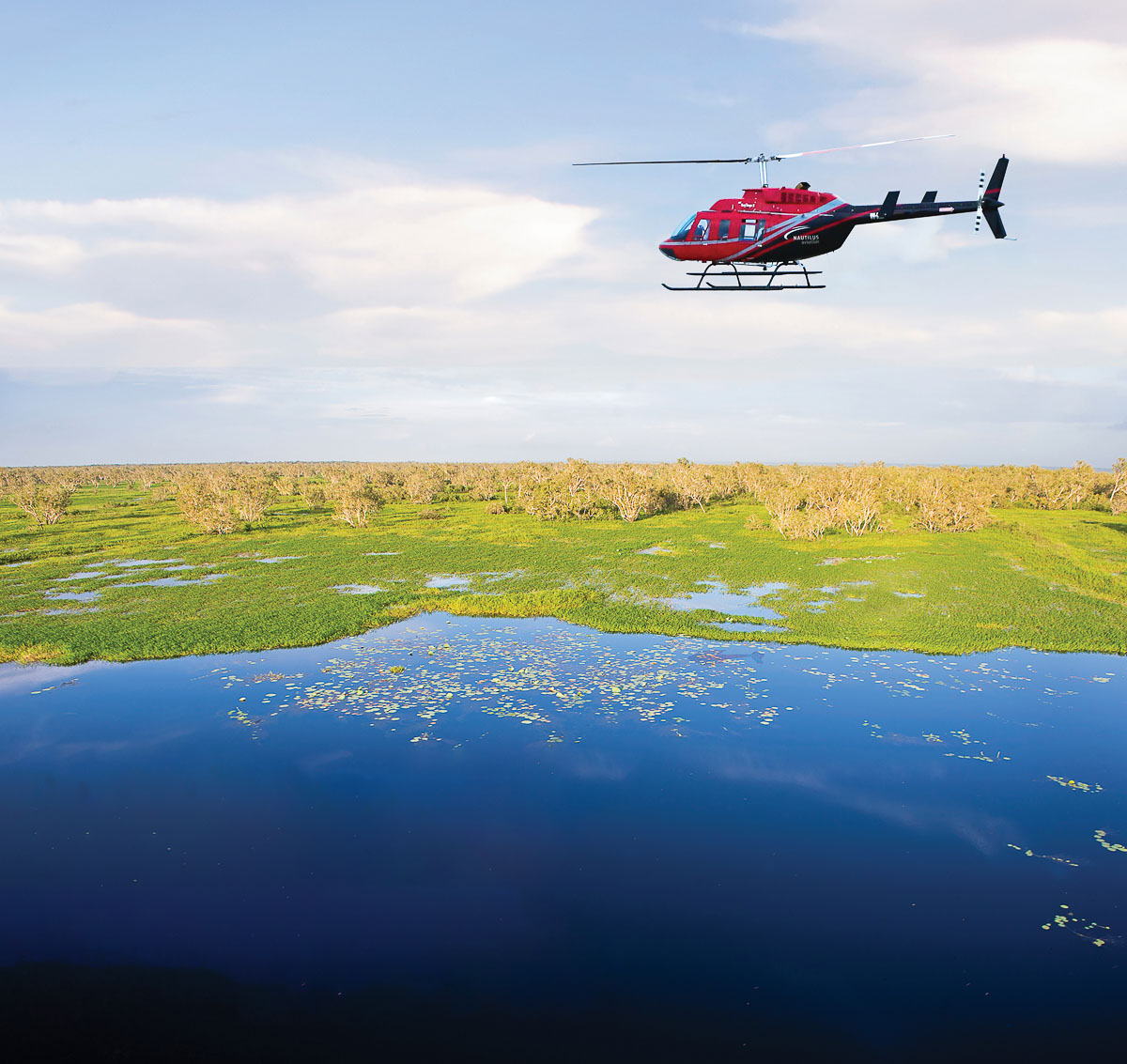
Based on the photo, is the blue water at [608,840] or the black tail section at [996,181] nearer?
the blue water at [608,840]

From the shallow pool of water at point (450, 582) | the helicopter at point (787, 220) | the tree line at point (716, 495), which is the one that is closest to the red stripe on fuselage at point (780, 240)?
the helicopter at point (787, 220)

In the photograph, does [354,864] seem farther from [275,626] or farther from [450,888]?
[275,626]

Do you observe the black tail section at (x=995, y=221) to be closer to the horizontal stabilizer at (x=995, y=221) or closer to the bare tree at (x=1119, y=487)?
the horizontal stabilizer at (x=995, y=221)

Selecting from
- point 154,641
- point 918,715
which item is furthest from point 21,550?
point 918,715

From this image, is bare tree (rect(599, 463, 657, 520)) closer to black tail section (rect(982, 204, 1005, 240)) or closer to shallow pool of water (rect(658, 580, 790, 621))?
shallow pool of water (rect(658, 580, 790, 621))

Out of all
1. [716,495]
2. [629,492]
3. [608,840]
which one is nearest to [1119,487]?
[716,495]

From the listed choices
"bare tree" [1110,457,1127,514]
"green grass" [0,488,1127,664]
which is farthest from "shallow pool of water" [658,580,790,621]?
"bare tree" [1110,457,1127,514]
